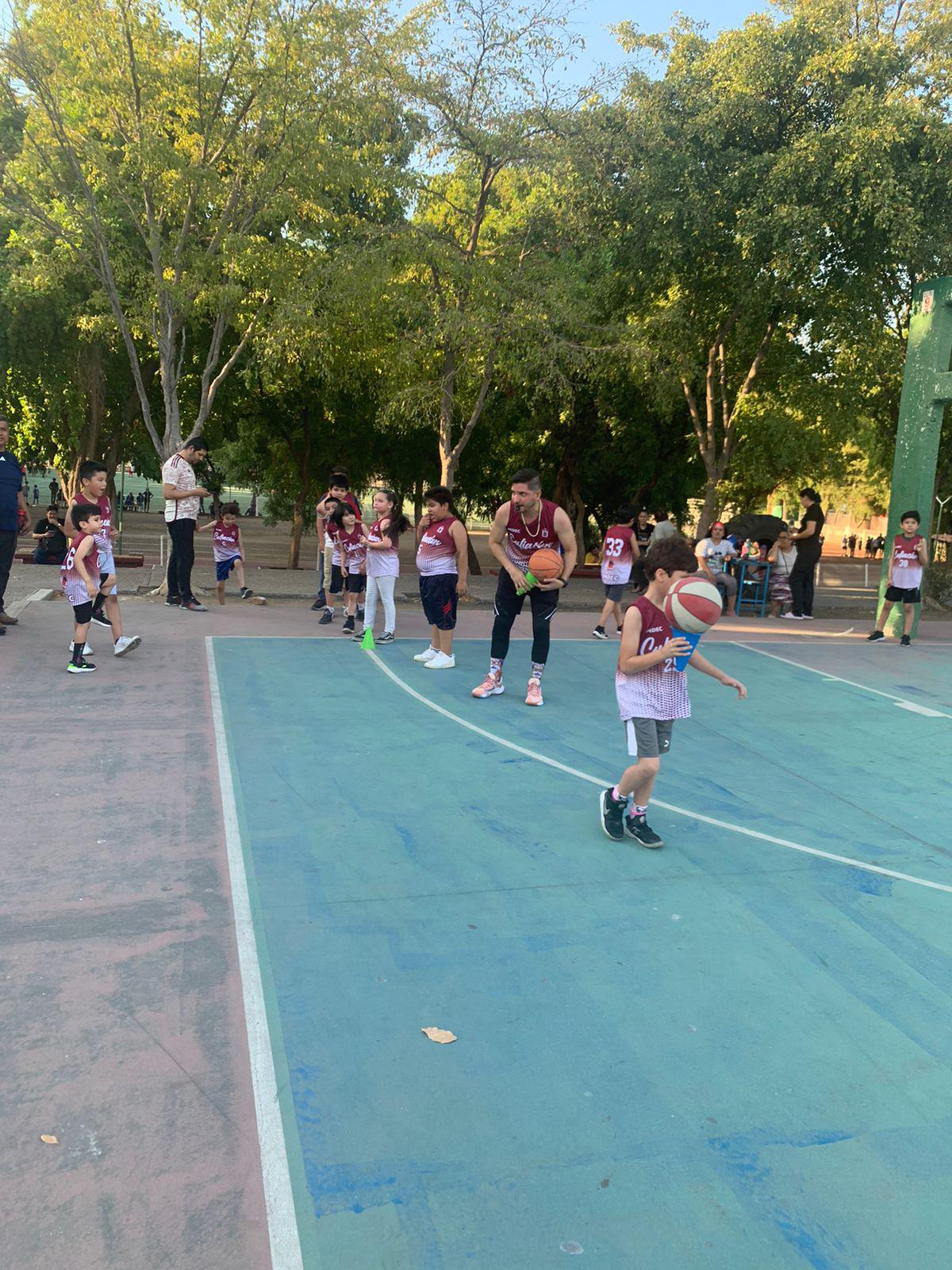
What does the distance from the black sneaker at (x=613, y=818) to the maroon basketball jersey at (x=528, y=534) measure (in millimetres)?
3384

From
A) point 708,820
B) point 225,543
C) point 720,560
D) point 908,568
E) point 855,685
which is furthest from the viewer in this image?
point 720,560

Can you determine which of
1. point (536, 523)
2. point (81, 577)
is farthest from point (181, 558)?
point (536, 523)

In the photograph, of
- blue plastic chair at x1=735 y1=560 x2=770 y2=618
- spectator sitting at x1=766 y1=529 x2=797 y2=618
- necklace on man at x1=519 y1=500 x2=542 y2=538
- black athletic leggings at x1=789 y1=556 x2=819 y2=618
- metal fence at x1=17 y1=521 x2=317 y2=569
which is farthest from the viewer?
metal fence at x1=17 y1=521 x2=317 y2=569

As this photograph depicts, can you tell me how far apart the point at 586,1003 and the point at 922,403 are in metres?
13.7

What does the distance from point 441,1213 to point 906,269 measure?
1762 cm

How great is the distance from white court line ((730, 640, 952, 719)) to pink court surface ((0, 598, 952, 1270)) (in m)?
1.94

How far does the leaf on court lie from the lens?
343cm

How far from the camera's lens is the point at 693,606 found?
502 cm

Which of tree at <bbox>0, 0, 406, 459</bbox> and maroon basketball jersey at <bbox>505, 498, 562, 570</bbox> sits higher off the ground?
tree at <bbox>0, 0, 406, 459</bbox>

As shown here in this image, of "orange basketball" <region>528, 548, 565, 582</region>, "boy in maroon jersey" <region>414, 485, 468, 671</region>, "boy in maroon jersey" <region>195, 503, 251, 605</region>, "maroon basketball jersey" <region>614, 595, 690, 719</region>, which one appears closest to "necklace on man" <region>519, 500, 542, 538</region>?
"orange basketball" <region>528, 548, 565, 582</region>

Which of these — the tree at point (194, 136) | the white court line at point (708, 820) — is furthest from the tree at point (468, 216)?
the white court line at point (708, 820)

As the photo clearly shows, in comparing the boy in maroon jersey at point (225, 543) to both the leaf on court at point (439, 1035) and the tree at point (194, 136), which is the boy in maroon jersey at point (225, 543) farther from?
the leaf on court at point (439, 1035)

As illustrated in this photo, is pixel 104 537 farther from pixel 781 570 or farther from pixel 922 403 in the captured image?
pixel 781 570

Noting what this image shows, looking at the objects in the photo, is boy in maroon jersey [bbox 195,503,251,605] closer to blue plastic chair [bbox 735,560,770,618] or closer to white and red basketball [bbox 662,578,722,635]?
blue plastic chair [bbox 735,560,770,618]
